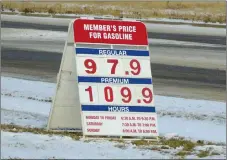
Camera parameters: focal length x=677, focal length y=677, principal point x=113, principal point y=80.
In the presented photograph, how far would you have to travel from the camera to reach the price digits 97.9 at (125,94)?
10391 millimetres

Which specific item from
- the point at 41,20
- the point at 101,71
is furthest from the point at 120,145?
the point at 41,20

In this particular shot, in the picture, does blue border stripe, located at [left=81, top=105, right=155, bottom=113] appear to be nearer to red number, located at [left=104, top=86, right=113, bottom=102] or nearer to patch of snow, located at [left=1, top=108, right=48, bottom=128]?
red number, located at [left=104, top=86, right=113, bottom=102]

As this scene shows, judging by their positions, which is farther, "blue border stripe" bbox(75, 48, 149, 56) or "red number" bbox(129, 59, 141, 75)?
"red number" bbox(129, 59, 141, 75)

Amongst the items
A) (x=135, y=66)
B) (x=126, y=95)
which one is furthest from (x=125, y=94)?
(x=135, y=66)

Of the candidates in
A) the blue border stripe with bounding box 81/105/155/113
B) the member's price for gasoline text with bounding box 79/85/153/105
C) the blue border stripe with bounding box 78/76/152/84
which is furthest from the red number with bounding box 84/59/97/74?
the blue border stripe with bounding box 81/105/155/113

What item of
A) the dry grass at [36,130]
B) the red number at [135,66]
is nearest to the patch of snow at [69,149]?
the dry grass at [36,130]

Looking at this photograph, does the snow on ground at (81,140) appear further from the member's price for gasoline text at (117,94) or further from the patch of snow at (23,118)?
the member's price for gasoline text at (117,94)

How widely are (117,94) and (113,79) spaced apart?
242 millimetres

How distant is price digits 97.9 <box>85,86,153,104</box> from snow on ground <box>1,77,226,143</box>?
3.65 ft

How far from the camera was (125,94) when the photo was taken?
10.6 m

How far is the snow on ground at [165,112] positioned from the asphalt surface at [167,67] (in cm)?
160

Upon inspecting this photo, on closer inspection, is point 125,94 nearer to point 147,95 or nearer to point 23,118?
point 147,95

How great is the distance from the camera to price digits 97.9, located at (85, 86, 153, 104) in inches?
409

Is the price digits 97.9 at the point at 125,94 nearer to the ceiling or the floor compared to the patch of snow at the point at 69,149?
nearer to the ceiling
